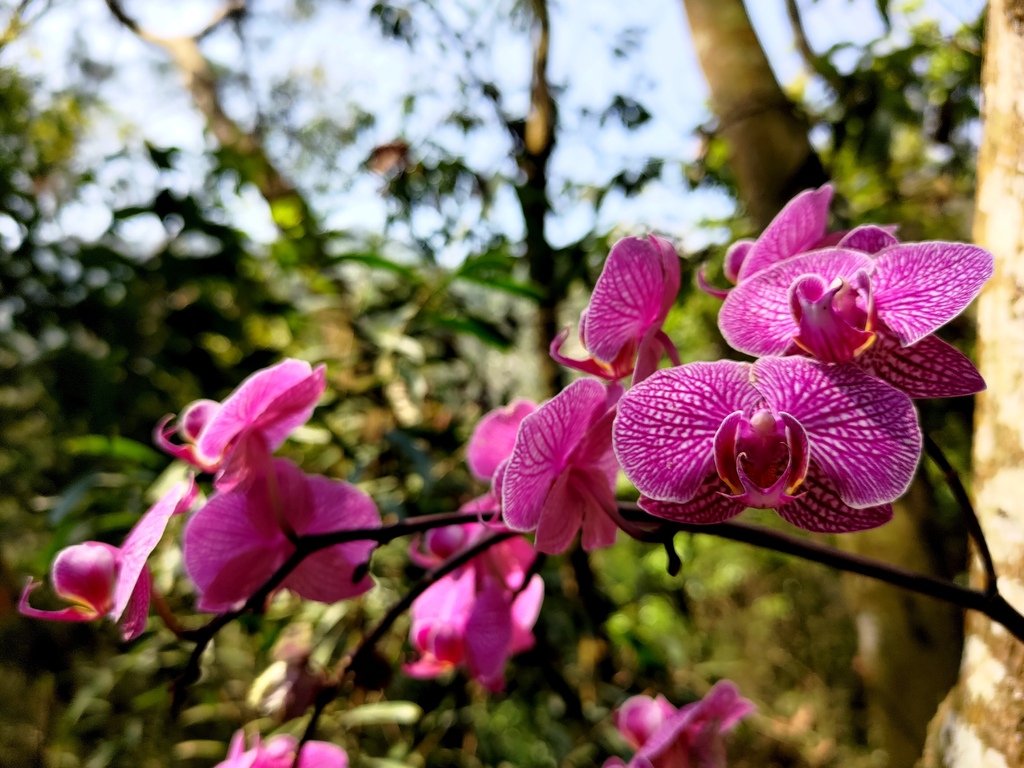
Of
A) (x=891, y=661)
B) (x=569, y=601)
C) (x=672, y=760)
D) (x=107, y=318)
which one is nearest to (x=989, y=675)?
(x=672, y=760)

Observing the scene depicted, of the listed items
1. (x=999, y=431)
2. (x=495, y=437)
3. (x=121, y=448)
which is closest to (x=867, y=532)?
(x=999, y=431)

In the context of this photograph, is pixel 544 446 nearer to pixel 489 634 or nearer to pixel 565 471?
pixel 565 471

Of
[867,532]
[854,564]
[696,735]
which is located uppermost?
[854,564]

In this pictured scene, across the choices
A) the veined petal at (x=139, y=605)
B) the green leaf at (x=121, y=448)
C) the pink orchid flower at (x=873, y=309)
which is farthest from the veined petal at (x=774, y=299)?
the green leaf at (x=121, y=448)

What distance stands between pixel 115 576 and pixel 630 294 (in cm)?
22

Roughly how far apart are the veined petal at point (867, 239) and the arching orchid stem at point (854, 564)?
0.10 metres

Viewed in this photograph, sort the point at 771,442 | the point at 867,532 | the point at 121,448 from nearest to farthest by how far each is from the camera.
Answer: the point at 771,442 → the point at 867,532 → the point at 121,448

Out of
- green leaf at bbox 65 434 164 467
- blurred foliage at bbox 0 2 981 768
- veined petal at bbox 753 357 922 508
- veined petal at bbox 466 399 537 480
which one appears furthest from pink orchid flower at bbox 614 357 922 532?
green leaf at bbox 65 434 164 467

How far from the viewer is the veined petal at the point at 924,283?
21 cm

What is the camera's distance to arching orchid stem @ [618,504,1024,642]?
236 millimetres

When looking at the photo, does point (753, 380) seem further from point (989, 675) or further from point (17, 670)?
point (17, 670)

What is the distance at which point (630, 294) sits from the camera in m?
0.25

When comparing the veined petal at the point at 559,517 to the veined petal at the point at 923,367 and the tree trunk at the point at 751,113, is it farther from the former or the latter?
the tree trunk at the point at 751,113

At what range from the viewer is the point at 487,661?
35 centimetres
